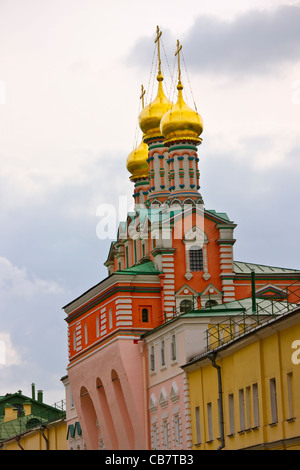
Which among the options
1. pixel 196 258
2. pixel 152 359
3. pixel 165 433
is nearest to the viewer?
pixel 165 433

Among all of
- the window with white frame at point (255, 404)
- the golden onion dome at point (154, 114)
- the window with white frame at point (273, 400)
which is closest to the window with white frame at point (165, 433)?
the window with white frame at point (255, 404)

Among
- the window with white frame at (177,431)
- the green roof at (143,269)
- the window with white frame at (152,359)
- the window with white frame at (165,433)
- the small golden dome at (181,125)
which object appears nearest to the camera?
the window with white frame at (177,431)

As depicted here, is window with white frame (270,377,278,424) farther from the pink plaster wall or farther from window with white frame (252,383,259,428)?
the pink plaster wall

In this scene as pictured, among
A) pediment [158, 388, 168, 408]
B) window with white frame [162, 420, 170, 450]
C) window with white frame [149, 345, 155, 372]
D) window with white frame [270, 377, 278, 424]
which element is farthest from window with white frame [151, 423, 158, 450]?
window with white frame [270, 377, 278, 424]

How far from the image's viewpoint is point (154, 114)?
245 feet

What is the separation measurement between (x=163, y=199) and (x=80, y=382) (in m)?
13.2

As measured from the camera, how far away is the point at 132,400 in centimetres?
5569

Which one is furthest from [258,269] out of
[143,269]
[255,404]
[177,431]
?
[255,404]

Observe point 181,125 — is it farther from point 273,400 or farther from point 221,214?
point 273,400

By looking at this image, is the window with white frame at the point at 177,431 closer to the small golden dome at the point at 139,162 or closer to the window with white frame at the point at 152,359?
the window with white frame at the point at 152,359

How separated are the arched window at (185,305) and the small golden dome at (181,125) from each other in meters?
11.4

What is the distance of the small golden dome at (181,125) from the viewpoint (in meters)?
68.1

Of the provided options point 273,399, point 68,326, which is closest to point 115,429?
point 68,326

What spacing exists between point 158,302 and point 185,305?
4.99ft
